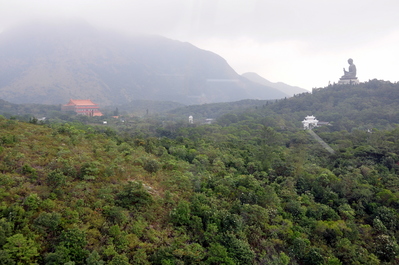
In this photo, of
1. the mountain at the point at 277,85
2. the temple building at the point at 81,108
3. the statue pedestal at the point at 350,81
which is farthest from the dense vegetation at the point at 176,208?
the mountain at the point at 277,85

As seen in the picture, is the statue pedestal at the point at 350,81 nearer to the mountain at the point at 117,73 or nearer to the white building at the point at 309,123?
the white building at the point at 309,123

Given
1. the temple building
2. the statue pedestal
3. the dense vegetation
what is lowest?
the dense vegetation

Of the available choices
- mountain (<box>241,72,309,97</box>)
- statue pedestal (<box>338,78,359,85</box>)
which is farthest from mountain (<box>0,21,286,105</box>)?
statue pedestal (<box>338,78,359,85</box>)

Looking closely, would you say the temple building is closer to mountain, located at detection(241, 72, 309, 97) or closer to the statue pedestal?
the statue pedestal

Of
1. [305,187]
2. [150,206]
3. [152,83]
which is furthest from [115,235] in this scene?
[152,83]

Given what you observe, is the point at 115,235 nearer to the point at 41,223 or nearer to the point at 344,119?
the point at 41,223

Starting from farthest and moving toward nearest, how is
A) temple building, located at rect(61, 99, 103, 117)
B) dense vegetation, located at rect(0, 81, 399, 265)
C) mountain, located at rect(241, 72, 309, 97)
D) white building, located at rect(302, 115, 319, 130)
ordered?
mountain, located at rect(241, 72, 309, 97) → temple building, located at rect(61, 99, 103, 117) → white building, located at rect(302, 115, 319, 130) → dense vegetation, located at rect(0, 81, 399, 265)

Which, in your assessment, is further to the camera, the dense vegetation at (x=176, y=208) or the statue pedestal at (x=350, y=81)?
the statue pedestal at (x=350, y=81)

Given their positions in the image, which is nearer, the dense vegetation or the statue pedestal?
the dense vegetation

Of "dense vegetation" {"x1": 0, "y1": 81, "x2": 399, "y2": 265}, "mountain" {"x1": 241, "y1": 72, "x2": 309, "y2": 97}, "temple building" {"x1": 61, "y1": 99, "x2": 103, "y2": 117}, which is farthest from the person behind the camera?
"mountain" {"x1": 241, "y1": 72, "x2": 309, "y2": 97}
